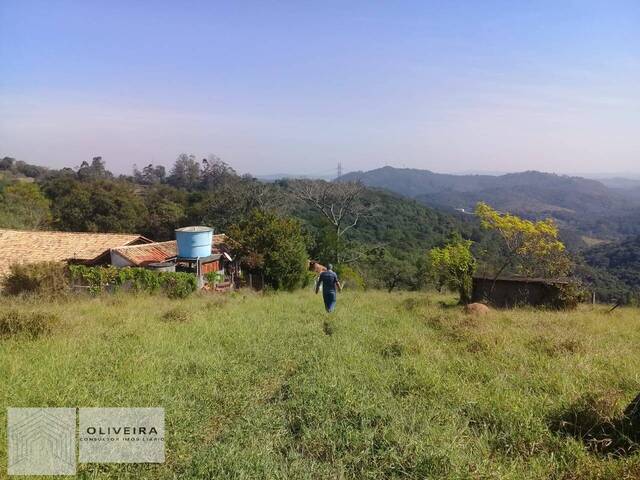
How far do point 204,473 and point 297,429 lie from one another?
113 centimetres

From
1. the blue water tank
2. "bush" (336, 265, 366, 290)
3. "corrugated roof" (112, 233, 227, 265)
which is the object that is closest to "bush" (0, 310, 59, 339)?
the blue water tank

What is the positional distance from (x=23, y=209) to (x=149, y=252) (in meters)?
22.8

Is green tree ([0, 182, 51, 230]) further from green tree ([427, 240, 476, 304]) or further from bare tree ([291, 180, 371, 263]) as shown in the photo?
green tree ([427, 240, 476, 304])

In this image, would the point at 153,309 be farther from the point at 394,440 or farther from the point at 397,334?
the point at 394,440

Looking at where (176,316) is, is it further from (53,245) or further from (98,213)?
(98,213)

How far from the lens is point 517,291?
16.5 metres

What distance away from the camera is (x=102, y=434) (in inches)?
165

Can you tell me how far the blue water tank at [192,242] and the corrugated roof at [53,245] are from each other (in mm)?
4803

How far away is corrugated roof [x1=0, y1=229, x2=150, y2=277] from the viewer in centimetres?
2391

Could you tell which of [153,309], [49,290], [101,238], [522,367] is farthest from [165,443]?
[101,238]

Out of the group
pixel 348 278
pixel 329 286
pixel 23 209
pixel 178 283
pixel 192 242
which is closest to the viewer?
pixel 329 286

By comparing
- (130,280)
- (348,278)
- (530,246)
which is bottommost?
(348,278)

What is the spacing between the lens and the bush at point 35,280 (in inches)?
595

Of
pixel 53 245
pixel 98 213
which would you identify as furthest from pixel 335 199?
pixel 98 213
